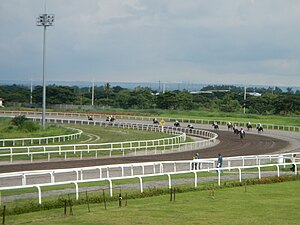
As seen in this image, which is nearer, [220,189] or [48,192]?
[48,192]

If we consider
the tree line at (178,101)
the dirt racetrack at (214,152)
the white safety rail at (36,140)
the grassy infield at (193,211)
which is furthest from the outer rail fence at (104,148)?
the tree line at (178,101)

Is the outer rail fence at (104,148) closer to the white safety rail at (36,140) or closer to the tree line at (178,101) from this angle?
the white safety rail at (36,140)

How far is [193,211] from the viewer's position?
1448cm

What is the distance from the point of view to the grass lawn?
13.2 meters

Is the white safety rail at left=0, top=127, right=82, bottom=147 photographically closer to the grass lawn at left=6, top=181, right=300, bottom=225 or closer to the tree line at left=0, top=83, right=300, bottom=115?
the grass lawn at left=6, top=181, right=300, bottom=225

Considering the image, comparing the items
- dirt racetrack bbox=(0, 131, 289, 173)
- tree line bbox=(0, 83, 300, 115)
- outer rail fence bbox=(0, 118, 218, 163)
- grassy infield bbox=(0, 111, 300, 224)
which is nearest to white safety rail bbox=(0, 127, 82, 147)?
outer rail fence bbox=(0, 118, 218, 163)

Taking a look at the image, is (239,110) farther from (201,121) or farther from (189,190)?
(189,190)

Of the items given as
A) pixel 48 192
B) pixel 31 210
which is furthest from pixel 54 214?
pixel 48 192

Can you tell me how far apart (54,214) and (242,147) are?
31.1 meters

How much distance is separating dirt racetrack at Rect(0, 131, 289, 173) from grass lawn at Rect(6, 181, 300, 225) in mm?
11185

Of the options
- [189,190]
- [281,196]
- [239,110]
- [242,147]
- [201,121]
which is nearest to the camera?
[281,196]

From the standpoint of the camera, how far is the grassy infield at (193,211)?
43.2 ft

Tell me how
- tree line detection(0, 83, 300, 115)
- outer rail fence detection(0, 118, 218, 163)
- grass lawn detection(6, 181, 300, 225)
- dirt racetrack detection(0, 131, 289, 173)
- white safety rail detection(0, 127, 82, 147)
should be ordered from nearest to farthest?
grass lawn detection(6, 181, 300, 225)
dirt racetrack detection(0, 131, 289, 173)
outer rail fence detection(0, 118, 218, 163)
white safety rail detection(0, 127, 82, 147)
tree line detection(0, 83, 300, 115)

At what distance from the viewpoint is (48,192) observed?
1770 cm
